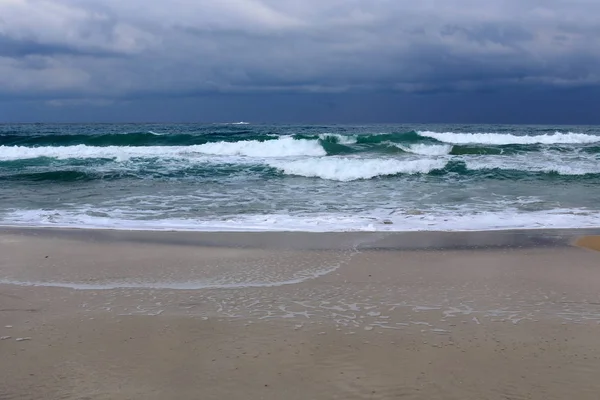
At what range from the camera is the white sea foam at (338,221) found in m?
8.40

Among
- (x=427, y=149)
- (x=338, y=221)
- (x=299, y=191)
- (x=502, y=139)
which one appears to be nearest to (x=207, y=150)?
(x=427, y=149)

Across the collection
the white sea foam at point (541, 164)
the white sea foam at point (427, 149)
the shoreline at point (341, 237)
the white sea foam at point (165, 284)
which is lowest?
the shoreline at point (341, 237)

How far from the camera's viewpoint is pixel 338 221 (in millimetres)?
8969

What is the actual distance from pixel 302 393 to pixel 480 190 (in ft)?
36.8

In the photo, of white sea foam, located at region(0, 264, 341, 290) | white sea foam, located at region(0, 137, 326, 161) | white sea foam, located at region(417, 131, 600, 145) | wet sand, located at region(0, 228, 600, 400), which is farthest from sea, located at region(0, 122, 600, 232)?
white sea foam, located at region(417, 131, 600, 145)

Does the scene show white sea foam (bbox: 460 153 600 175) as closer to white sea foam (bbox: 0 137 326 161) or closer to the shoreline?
white sea foam (bbox: 0 137 326 161)

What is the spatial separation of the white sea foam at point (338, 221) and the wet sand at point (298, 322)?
1.44m

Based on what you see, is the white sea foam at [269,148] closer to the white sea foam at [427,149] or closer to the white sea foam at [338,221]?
the white sea foam at [427,149]

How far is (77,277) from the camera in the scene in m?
5.48

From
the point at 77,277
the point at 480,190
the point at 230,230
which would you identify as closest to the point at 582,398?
the point at 77,277

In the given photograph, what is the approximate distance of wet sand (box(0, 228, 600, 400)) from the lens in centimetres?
318

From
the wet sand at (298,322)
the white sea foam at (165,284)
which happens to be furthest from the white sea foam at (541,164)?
the white sea foam at (165,284)

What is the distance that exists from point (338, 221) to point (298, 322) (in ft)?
16.1

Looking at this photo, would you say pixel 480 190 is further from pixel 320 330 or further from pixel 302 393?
pixel 302 393
